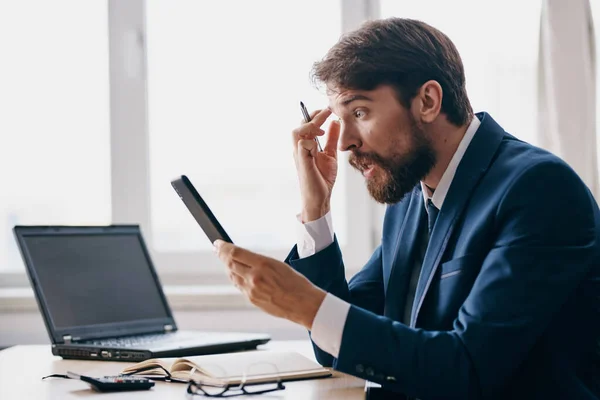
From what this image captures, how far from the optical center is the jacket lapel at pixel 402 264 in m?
1.58

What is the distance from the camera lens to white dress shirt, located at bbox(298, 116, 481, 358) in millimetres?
1223

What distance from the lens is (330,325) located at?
122 cm

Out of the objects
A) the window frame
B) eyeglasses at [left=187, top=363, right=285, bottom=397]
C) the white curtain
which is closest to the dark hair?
eyeglasses at [left=187, top=363, right=285, bottom=397]

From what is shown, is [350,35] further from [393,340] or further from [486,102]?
[486,102]

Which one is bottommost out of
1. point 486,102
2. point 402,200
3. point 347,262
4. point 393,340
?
point 347,262

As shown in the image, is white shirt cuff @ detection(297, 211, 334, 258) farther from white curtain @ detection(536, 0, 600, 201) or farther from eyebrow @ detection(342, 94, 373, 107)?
white curtain @ detection(536, 0, 600, 201)

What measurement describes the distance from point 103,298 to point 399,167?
810 mm

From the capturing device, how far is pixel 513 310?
1220 millimetres

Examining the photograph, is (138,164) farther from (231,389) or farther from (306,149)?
(231,389)

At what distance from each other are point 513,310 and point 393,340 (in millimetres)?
193

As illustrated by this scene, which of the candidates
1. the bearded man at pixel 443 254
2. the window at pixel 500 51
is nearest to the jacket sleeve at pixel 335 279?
the bearded man at pixel 443 254

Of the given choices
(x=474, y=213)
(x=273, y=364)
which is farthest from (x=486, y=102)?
(x=273, y=364)

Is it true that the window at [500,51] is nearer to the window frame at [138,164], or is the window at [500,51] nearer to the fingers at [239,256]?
the window frame at [138,164]

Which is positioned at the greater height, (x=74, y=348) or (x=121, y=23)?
(x=121, y=23)
